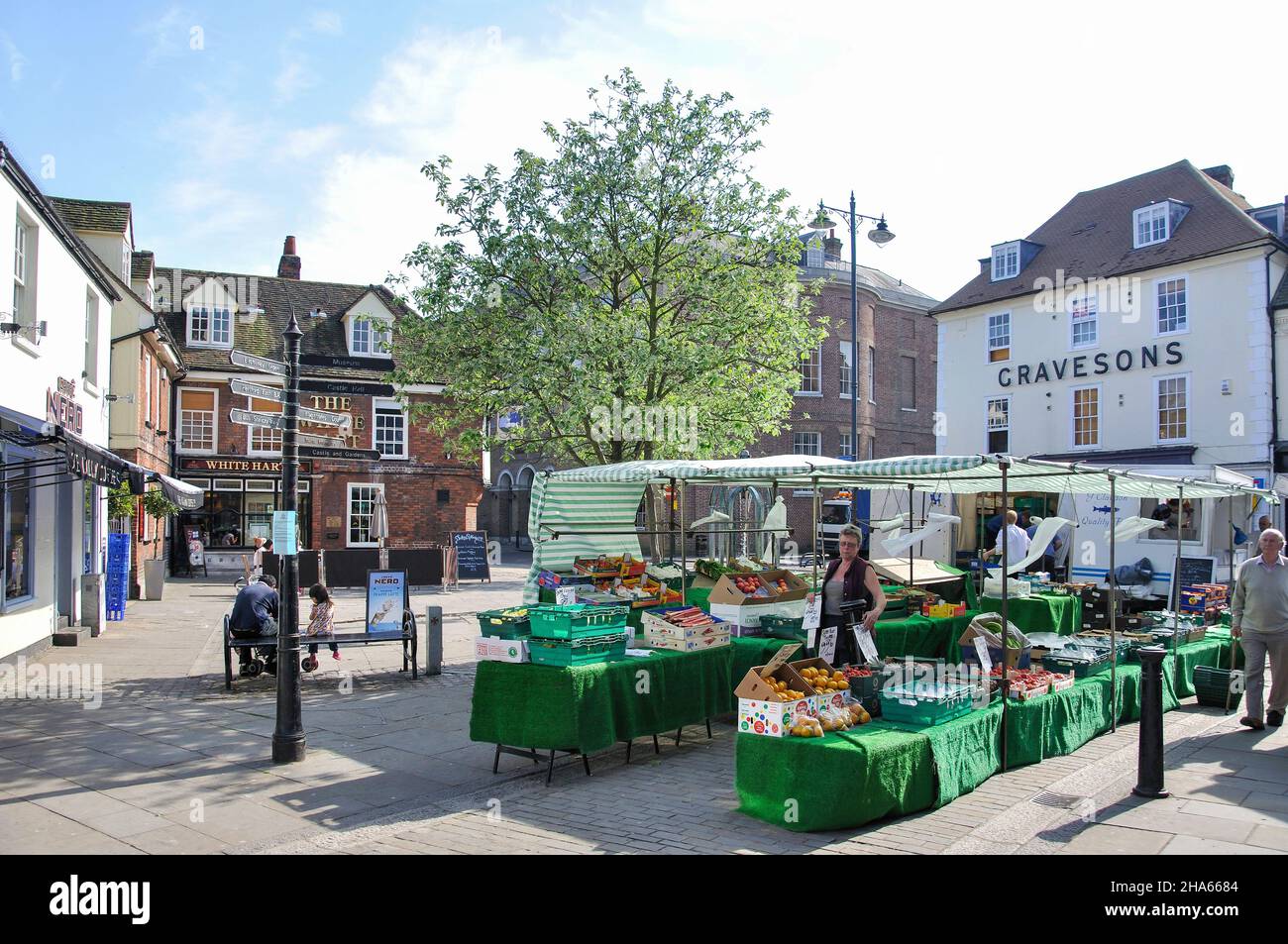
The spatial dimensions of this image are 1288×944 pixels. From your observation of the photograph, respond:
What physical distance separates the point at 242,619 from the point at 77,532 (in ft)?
22.6

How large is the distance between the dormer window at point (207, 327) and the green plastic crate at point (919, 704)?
30308mm

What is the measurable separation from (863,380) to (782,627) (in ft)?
108

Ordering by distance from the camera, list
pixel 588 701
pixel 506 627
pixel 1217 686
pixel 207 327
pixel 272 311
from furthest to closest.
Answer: pixel 272 311, pixel 207 327, pixel 1217 686, pixel 506 627, pixel 588 701

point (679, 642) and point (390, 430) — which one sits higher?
point (390, 430)

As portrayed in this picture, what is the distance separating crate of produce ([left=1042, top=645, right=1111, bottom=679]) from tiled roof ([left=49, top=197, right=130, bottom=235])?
20771 mm

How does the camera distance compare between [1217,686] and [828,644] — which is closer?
[828,644]

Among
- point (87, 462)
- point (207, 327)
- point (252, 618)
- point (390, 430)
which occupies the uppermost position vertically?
point (207, 327)

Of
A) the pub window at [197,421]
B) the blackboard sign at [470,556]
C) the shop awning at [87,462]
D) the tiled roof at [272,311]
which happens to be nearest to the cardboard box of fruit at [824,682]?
the shop awning at [87,462]

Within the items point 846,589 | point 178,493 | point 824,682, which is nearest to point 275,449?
point 178,493

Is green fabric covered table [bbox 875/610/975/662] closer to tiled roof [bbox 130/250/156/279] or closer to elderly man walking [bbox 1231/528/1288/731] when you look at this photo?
elderly man walking [bbox 1231/528/1288/731]

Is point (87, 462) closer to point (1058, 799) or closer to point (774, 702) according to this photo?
point (774, 702)

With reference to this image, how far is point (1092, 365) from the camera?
89.4 ft

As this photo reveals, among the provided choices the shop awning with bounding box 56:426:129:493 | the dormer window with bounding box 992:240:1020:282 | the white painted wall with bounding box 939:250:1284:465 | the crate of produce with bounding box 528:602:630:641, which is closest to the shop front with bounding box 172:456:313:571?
the shop awning with bounding box 56:426:129:493
